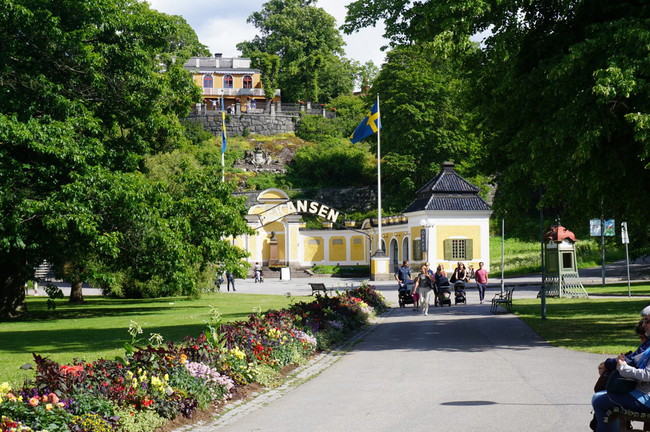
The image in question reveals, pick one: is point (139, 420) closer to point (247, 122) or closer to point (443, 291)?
point (443, 291)

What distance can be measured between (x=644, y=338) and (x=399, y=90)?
201 feet

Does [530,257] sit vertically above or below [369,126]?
below

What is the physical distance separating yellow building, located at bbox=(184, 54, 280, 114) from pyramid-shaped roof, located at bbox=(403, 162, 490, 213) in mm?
54157

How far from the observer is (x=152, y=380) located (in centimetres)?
880

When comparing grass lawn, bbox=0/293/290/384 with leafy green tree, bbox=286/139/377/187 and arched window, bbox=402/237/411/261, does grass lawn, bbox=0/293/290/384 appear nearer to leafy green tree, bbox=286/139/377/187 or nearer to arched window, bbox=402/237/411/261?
arched window, bbox=402/237/411/261

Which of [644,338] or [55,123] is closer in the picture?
[644,338]

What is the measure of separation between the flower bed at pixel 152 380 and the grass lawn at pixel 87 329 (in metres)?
2.85

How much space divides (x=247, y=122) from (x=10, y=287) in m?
73.2

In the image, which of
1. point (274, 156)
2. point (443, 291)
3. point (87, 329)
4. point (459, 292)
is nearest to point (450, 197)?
point (459, 292)

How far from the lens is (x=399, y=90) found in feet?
219

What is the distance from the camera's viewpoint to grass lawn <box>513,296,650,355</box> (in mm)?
15875

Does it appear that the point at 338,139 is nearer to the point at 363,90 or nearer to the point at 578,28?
the point at 363,90

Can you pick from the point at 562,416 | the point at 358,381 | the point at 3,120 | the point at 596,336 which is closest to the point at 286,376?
the point at 358,381

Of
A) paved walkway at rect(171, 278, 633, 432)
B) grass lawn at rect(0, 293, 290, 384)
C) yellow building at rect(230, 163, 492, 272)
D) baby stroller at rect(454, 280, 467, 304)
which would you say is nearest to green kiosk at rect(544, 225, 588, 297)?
baby stroller at rect(454, 280, 467, 304)
